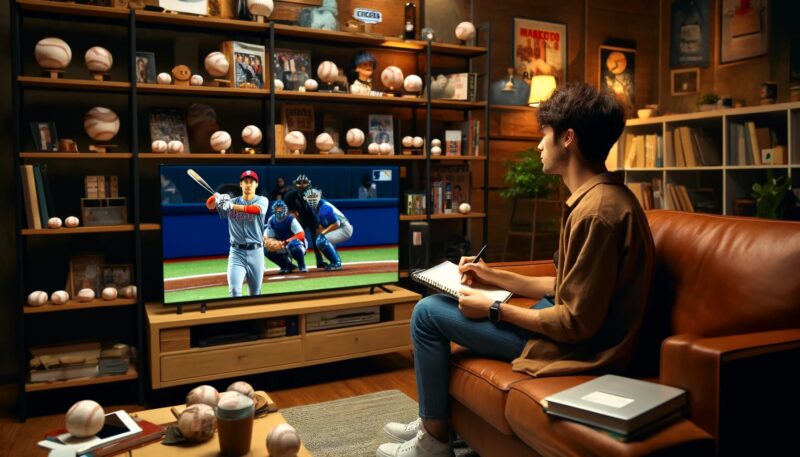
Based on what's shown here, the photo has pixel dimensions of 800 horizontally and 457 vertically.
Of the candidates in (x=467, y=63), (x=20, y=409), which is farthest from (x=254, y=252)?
(x=467, y=63)

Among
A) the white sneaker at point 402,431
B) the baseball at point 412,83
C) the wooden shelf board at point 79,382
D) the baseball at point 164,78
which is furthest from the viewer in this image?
the baseball at point 412,83

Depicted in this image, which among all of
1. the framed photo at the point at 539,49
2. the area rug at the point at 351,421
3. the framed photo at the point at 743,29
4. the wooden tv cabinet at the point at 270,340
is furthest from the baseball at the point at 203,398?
the framed photo at the point at 743,29

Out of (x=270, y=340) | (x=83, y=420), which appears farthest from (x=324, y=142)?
(x=83, y=420)

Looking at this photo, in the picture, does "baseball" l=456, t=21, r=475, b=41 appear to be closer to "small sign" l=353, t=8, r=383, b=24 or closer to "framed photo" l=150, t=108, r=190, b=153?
"small sign" l=353, t=8, r=383, b=24

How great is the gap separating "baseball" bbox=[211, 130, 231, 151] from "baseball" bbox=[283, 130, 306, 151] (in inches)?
12.5

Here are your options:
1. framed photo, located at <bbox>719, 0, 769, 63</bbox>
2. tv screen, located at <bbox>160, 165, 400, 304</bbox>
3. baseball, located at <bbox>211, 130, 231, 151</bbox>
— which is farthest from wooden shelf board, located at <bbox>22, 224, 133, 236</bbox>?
framed photo, located at <bbox>719, 0, 769, 63</bbox>

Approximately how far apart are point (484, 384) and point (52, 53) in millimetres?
2460

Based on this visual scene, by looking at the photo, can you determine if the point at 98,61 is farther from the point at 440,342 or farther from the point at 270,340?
the point at 440,342

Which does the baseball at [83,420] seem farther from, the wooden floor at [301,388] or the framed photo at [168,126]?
the framed photo at [168,126]

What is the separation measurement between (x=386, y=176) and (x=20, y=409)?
2.08 metres

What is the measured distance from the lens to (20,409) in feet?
9.64

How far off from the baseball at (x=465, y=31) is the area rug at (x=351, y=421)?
2.18 m

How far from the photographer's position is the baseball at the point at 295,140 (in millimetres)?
3504

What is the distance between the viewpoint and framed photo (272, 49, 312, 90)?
3.55 m
